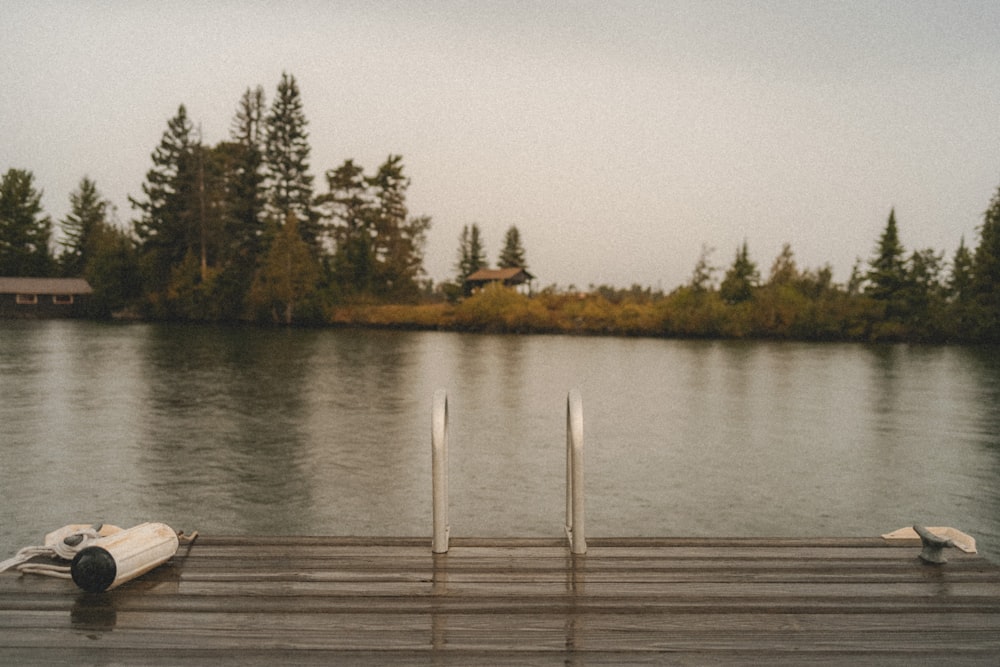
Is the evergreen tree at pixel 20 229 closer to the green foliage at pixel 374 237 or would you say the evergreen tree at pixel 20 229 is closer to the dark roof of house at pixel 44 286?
the dark roof of house at pixel 44 286

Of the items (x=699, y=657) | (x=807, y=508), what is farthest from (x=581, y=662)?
(x=807, y=508)

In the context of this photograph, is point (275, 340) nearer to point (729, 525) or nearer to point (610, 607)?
point (729, 525)

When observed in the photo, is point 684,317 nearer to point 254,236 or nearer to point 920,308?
point 920,308

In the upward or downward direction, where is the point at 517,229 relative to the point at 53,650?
upward

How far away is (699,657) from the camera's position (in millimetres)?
2752

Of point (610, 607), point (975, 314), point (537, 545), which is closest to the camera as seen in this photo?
point (610, 607)

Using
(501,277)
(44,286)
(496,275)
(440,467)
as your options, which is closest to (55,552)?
(440,467)

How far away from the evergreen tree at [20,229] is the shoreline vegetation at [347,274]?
119 mm

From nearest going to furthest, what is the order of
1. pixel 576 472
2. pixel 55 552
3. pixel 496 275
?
pixel 55 552 < pixel 576 472 < pixel 496 275

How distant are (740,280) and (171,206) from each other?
41.9 metres

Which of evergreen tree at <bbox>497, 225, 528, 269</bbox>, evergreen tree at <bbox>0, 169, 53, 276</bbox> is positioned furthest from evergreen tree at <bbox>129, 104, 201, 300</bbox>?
evergreen tree at <bbox>497, 225, 528, 269</bbox>

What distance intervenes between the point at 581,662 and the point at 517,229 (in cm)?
8443

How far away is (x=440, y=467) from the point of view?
3727 millimetres

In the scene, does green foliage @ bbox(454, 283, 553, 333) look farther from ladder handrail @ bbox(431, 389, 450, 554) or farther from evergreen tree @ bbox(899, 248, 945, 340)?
ladder handrail @ bbox(431, 389, 450, 554)
